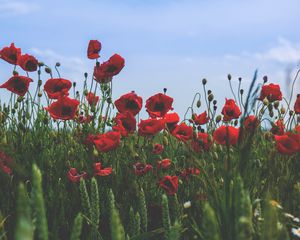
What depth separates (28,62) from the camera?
4434 mm

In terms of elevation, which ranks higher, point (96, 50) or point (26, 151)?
point (96, 50)

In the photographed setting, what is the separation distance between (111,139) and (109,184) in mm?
343

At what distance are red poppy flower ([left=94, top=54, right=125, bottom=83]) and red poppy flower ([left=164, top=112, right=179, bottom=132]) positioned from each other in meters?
0.63

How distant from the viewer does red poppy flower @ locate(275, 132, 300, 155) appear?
2.85m

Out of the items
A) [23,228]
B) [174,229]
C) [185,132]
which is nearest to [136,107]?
[185,132]

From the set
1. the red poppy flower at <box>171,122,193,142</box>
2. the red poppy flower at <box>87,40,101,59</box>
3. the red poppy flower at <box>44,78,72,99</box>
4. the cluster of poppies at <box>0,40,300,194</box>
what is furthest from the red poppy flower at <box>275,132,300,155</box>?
the red poppy flower at <box>87,40,101,59</box>

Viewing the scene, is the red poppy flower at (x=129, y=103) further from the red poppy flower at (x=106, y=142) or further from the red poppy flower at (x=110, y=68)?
the red poppy flower at (x=110, y=68)

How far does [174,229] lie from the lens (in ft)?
4.87

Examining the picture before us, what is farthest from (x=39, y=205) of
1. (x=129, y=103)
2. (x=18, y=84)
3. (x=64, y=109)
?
(x=18, y=84)

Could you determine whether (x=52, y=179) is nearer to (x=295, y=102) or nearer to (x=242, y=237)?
(x=295, y=102)

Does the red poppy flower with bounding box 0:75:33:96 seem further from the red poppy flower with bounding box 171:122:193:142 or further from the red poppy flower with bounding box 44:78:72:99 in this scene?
the red poppy flower with bounding box 171:122:193:142

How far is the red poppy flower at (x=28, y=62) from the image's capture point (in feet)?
14.4

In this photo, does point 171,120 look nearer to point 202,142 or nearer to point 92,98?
point 202,142

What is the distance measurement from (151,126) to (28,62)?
1.48 m
